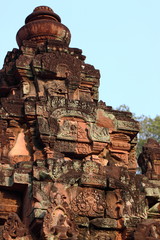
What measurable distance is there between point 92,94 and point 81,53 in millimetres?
1172

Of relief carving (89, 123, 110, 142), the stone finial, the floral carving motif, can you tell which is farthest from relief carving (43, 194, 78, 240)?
the stone finial

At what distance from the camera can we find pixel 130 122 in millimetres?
11852

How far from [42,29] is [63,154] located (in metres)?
3.95

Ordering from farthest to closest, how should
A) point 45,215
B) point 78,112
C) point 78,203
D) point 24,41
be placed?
1. point 24,41
2. point 78,112
3. point 78,203
4. point 45,215

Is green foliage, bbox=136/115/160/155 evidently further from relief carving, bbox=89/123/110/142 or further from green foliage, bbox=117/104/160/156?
relief carving, bbox=89/123/110/142

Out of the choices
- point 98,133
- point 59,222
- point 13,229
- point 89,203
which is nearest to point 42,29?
point 98,133

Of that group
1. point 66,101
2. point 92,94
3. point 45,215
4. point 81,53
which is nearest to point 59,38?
point 81,53

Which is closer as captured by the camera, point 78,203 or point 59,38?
point 78,203

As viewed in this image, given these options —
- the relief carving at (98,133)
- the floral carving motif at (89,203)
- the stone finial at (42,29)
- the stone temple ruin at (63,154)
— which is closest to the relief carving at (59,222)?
the stone temple ruin at (63,154)

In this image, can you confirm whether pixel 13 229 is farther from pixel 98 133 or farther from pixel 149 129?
pixel 149 129

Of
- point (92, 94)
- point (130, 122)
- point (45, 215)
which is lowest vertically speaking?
point (45, 215)

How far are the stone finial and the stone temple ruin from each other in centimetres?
3

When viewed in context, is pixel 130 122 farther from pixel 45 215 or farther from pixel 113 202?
pixel 45 215

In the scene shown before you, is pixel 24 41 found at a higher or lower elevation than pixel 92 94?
higher
